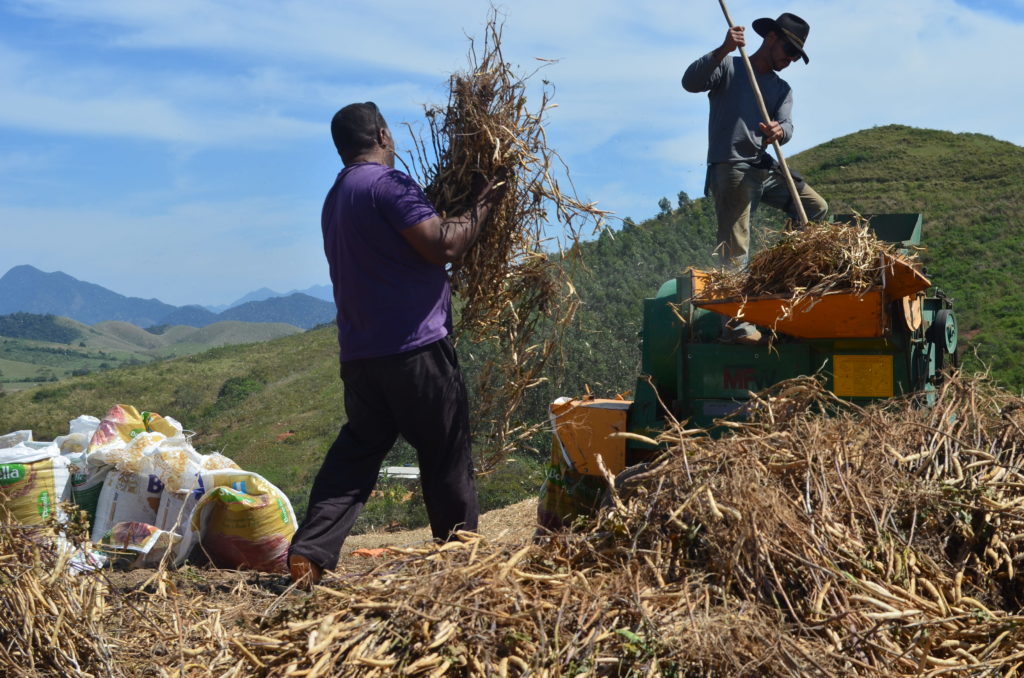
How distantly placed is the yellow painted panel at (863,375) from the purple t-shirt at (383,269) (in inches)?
78.2

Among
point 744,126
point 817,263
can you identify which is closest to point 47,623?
point 817,263

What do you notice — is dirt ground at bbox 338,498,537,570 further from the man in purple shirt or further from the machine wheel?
the machine wheel

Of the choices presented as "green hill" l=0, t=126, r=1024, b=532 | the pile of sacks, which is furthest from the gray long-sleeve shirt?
the pile of sacks

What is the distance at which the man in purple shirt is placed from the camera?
3.74 m

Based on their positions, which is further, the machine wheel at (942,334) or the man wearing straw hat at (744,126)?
the man wearing straw hat at (744,126)

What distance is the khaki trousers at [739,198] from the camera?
5.35 meters

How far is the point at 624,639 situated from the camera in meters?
2.33

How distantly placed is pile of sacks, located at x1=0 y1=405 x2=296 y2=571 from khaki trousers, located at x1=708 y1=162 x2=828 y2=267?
2878 millimetres

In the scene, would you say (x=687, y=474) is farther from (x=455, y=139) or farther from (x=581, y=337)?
(x=581, y=337)

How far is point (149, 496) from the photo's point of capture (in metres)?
5.26

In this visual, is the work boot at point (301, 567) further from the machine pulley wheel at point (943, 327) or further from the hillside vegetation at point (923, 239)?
the machine pulley wheel at point (943, 327)

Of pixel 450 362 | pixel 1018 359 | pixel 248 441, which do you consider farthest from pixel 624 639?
pixel 248 441

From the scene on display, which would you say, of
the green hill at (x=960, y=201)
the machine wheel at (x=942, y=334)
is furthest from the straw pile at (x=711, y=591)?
the green hill at (x=960, y=201)

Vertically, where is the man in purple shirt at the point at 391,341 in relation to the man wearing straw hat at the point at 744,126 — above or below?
below
